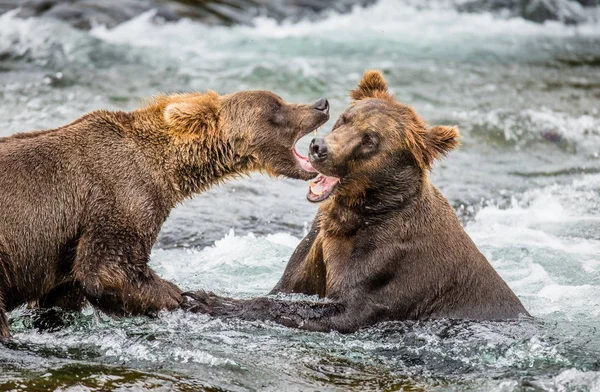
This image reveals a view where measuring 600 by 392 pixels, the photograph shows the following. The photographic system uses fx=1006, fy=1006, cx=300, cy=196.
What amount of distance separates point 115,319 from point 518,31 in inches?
655

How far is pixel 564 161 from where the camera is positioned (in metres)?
13.7

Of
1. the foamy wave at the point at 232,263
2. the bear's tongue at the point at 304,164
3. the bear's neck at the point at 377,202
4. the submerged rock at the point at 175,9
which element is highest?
the submerged rock at the point at 175,9

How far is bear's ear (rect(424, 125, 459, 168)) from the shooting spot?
24.3 ft

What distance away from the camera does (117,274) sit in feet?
23.0

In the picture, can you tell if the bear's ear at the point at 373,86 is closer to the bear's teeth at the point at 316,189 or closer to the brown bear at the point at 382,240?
the brown bear at the point at 382,240

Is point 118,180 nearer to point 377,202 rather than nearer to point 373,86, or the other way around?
point 377,202

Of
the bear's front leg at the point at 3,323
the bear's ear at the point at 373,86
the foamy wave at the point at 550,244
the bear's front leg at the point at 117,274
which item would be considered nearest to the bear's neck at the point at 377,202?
the bear's ear at the point at 373,86

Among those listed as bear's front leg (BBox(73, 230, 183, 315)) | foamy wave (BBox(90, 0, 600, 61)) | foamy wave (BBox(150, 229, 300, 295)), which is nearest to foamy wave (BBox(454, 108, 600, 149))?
foamy wave (BBox(90, 0, 600, 61))

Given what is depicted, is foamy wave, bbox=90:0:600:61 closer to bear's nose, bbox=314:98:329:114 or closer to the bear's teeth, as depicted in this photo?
bear's nose, bbox=314:98:329:114

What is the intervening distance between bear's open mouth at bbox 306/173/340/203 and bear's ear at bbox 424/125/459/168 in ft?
2.31

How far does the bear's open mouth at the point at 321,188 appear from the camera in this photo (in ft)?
24.0

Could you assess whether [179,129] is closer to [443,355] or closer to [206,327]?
[206,327]

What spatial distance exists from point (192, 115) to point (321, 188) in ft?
3.79

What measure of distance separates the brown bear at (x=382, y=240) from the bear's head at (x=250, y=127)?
1.28 ft
